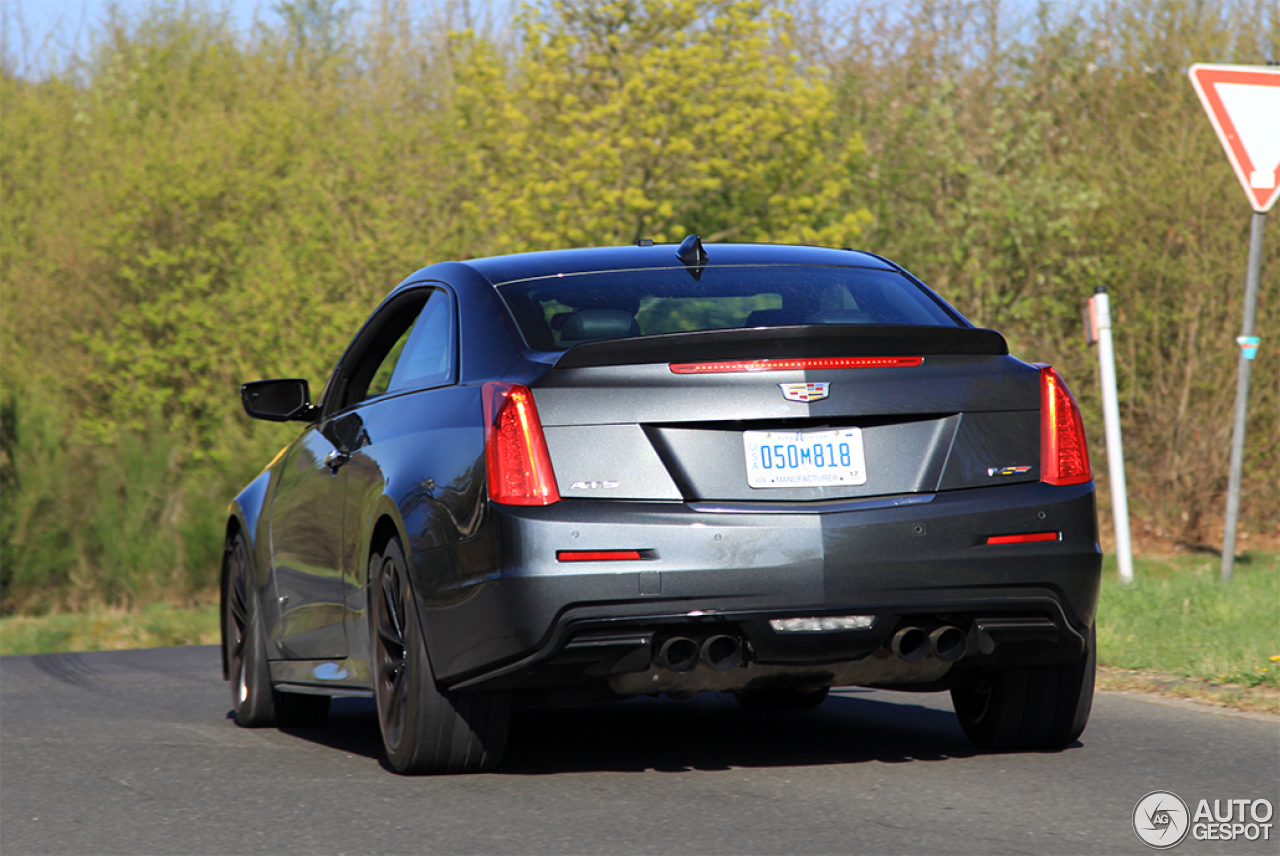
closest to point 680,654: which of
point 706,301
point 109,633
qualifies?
point 706,301

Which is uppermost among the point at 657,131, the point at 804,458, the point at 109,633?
the point at 657,131

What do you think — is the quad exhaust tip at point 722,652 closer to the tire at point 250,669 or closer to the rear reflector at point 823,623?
the rear reflector at point 823,623

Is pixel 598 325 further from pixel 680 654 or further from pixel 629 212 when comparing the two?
pixel 629 212

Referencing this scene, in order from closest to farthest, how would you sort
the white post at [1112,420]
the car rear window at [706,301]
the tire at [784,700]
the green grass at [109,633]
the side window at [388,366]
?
the car rear window at [706,301] < the side window at [388,366] < the tire at [784,700] < the white post at [1112,420] < the green grass at [109,633]

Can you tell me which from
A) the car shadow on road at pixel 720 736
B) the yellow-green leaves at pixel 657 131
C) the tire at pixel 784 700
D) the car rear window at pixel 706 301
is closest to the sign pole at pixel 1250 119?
the car shadow on road at pixel 720 736

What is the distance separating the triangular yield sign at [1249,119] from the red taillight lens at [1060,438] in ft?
17.4

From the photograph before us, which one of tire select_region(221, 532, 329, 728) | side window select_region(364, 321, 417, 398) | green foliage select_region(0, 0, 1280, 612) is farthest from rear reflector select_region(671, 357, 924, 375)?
green foliage select_region(0, 0, 1280, 612)

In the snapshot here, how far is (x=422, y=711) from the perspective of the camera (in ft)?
17.6

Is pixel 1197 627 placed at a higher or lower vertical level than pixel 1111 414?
lower

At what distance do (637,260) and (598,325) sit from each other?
0.70 metres

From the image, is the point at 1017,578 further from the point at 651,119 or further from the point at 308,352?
the point at 308,352

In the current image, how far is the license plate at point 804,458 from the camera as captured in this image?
4949mm

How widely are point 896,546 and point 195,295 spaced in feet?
75.7

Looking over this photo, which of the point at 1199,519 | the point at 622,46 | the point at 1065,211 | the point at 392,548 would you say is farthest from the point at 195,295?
the point at 392,548
